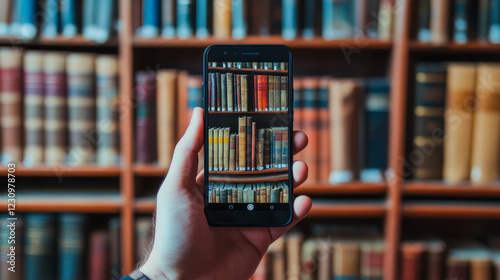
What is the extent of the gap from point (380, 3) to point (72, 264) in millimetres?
942

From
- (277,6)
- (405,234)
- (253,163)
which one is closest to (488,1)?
(277,6)

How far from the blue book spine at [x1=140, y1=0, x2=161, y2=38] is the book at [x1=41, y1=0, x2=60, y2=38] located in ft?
0.65

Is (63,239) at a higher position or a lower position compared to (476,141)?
lower

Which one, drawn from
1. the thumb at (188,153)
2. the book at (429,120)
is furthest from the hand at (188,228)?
the book at (429,120)

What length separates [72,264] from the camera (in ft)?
3.39

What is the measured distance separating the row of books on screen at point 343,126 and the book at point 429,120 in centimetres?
7

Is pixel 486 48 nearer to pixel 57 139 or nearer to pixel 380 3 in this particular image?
pixel 380 3

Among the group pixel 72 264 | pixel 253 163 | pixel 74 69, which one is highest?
pixel 74 69

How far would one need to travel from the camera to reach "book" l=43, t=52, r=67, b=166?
0.98 meters

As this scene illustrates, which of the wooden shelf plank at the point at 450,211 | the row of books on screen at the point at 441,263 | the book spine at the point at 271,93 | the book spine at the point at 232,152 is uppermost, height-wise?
the book spine at the point at 271,93

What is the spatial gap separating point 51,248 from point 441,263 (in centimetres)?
93

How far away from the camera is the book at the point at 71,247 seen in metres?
1.03

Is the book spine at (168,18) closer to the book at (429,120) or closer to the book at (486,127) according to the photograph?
the book at (429,120)

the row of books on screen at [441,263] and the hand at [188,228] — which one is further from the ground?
the hand at [188,228]
